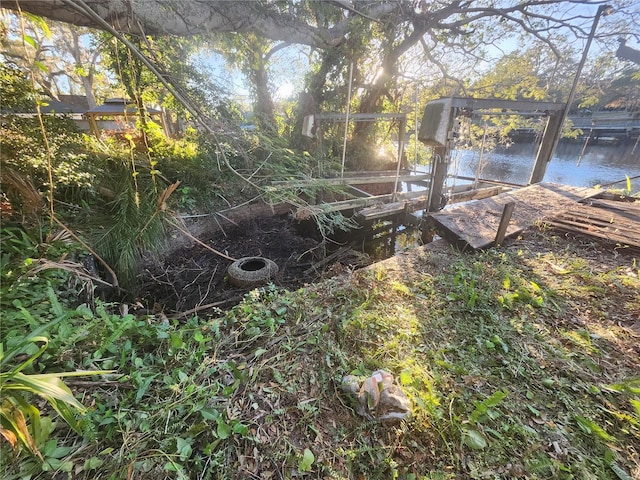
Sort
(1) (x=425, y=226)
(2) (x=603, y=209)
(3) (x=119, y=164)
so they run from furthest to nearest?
(1) (x=425, y=226) < (2) (x=603, y=209) < (3) (x=119, y=164)

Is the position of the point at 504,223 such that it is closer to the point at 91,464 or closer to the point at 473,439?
the point at 473,439

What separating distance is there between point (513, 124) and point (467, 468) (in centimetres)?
1424

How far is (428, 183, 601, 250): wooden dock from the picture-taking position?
3613mm

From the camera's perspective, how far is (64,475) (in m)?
1.08

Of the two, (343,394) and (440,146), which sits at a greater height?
(440,146)

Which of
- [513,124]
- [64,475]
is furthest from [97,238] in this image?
[513,124]

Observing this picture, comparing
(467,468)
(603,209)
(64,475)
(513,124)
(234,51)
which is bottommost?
(467,468)

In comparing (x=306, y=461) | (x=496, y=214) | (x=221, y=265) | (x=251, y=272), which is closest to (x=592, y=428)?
(x=306, y=461)

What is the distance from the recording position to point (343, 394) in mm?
1583

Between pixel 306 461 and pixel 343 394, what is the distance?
44 cm

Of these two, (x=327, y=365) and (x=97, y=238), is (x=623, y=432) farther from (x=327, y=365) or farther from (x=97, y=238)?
(x=97, y=238)

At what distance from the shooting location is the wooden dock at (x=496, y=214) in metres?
3.61

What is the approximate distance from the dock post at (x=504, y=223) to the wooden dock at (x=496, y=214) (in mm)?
55

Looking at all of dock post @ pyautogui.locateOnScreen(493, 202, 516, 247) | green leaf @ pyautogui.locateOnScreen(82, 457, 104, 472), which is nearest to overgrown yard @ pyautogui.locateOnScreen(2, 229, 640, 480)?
green leaf @ pyautogui.locateOnScreen(82, 457, 104, 472)
